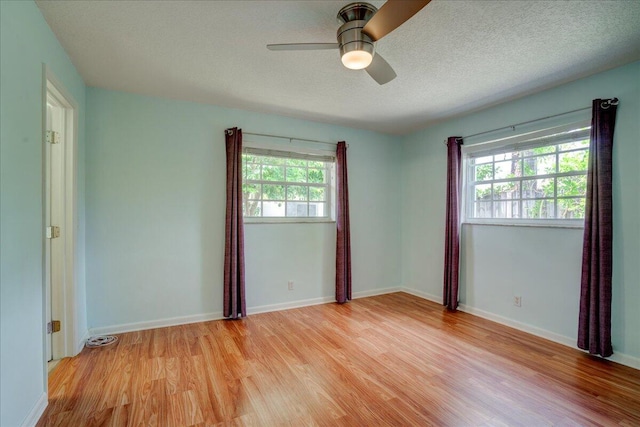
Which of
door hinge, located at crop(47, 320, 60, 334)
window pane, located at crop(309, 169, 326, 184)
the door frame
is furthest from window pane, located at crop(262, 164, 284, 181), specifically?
door hinge, located at crop(47, 320, 60, 334)

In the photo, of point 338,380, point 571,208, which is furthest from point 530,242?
point 338,380

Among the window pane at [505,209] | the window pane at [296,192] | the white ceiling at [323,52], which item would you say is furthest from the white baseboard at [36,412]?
the window pane at [505,209]

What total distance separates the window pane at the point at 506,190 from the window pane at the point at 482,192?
80mm

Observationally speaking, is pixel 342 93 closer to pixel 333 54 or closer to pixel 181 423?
pixel 333 54

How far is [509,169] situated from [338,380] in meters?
2.98

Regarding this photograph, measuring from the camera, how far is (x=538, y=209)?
3145mm

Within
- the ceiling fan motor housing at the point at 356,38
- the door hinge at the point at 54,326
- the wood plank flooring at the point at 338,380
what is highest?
the ceiling fan motor housing at the point at 356,38

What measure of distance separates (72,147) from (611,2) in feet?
13.0

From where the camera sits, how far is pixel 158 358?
2.52 metres

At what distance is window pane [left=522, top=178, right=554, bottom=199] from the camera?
3049 millimetres

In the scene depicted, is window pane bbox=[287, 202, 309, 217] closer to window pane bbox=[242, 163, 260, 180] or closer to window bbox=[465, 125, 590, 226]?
window pane bbox=[242, 163, 260, 180]

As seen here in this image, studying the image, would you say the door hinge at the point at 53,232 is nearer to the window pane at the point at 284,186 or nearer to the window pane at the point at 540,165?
the window pane at the point at 284,186

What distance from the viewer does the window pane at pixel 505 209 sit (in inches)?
132

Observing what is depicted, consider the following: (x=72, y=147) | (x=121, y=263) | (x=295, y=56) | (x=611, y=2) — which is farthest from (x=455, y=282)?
(x=72, y=147)
